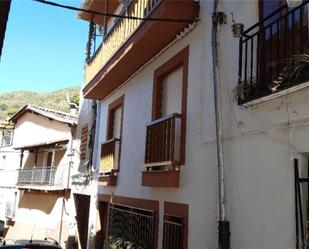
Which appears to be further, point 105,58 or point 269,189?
point 105,58

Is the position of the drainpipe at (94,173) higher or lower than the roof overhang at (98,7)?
lower

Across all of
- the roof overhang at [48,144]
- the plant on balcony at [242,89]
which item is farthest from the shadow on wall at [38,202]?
the plant on balcony at [242,89]

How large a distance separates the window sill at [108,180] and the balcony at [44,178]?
8.01 meters

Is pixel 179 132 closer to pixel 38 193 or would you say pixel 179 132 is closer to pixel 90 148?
pixel 90 148

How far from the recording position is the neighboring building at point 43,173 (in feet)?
69.8

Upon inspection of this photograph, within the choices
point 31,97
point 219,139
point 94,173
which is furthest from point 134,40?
point 31,97

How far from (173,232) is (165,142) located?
1566 mm

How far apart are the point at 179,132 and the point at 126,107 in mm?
3849

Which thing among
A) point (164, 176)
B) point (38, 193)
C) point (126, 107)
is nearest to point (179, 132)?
point (164, 176)

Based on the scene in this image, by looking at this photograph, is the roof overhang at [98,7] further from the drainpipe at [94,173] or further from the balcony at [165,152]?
the balcony at [165,152]

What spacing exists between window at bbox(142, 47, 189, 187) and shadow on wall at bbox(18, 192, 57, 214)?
14.8 m

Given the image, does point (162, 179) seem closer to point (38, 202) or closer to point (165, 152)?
point (165, 152)

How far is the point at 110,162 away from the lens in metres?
11.9

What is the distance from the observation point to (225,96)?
6707mm
